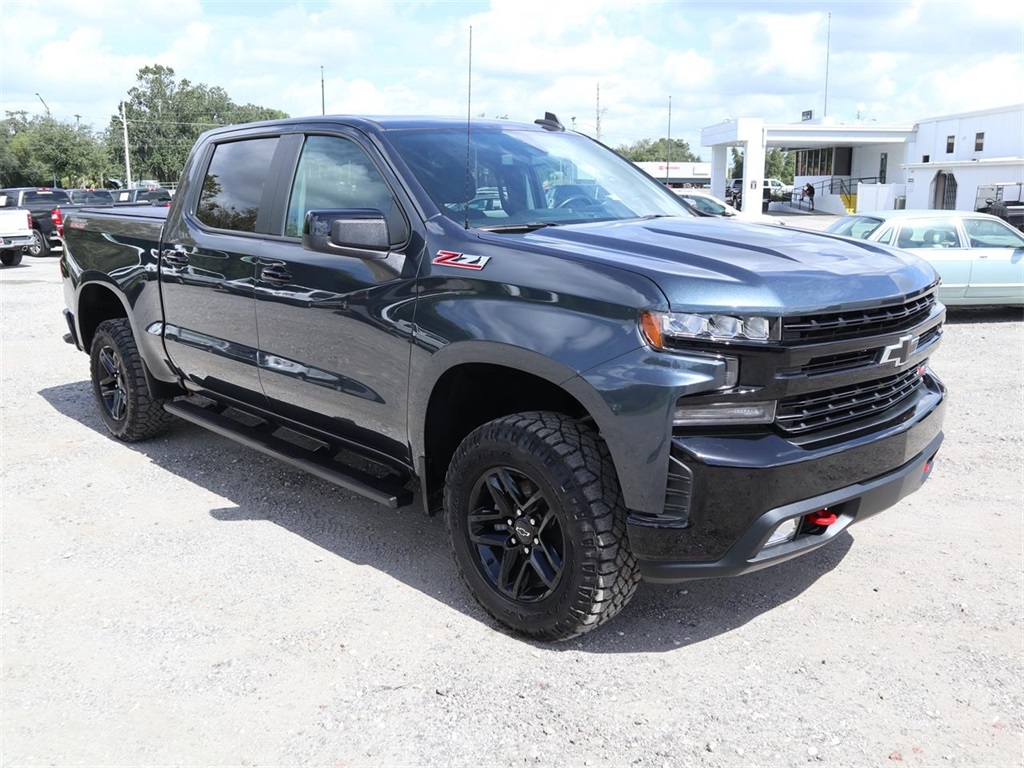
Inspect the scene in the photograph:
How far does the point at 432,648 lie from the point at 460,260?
59.6 inches

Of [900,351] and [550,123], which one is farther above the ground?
[550,123]

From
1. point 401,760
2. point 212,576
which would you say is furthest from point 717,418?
point 212,576

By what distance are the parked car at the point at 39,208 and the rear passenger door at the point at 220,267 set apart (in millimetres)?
20671

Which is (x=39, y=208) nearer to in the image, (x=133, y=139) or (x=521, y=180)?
(x=521, y=180)

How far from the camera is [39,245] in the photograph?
78.9 ft

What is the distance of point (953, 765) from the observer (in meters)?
2.88

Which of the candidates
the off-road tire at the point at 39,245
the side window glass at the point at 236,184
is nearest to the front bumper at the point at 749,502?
the side window glass at the point at 236,184

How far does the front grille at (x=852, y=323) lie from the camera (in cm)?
308

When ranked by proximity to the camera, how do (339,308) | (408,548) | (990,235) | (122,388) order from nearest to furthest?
(339,308) → (408,548) → (122,388) → (990,235)

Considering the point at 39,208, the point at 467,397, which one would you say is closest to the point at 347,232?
the point at 467,397

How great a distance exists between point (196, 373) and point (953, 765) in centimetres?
425

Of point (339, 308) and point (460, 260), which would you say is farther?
point (339, 308)

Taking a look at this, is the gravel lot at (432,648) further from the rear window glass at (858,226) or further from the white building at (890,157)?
the white building at (890,157)

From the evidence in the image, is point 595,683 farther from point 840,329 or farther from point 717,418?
point 840,329
